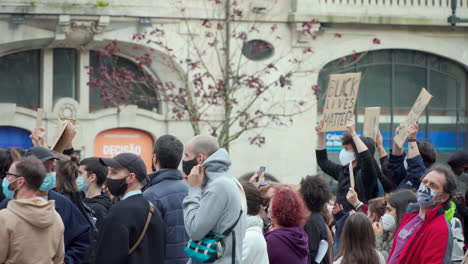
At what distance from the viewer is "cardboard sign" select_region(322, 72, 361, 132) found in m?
12.0

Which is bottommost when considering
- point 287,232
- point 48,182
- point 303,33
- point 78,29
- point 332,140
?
point 287,232

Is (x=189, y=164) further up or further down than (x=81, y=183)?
further up

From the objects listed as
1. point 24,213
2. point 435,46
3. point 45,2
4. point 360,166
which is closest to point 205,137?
point 24,213

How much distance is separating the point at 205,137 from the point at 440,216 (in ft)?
6.09

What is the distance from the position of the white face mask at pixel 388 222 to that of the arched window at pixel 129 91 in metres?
12.9

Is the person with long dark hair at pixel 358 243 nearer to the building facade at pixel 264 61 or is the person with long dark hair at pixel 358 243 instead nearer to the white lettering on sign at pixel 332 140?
the building facade at pixel 264 61

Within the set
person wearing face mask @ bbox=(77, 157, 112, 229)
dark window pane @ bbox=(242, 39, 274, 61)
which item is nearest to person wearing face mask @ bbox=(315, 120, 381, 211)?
person wearing face mask @ bbox=(77, 157, 112, 229)

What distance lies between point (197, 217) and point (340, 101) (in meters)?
6.12

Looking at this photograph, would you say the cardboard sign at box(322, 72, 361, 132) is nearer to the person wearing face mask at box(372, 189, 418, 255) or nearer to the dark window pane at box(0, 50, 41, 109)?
the person wearing face mask at box(372, 189, 418, 255)

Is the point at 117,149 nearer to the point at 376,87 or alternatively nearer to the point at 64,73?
the point at 64,73

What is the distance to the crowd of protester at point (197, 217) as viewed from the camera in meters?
6.52

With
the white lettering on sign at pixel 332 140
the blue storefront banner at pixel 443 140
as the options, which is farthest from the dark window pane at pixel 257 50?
the blue storefront banner at pixel 443 140

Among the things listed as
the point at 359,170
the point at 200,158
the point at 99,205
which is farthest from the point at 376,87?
the point at 200,158

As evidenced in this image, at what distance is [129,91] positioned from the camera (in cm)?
2088
